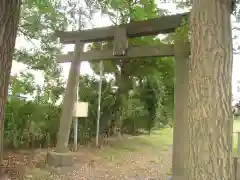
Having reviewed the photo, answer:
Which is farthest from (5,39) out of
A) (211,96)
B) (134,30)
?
(134,30)

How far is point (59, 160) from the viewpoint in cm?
598

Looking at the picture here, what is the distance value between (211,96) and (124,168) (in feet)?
14.8

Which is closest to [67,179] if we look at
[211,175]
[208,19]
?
[211,175]

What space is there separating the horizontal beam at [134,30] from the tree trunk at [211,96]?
2.79m

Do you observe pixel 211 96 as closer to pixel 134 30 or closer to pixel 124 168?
pixel 134 30

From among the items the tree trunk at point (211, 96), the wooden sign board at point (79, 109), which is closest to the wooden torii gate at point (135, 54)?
the wooden sign board at point (79, 109)

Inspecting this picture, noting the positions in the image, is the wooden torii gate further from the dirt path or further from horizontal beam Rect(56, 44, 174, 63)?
the dirt path

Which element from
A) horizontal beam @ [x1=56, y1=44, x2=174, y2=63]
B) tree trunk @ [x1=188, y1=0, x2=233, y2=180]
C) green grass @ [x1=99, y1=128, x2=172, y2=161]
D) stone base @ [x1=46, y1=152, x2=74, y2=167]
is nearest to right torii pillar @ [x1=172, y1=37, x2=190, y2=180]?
horizontal beam @ [x1=56, y1=44, x2=174, y2=63]

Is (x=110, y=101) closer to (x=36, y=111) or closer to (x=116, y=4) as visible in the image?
(x=36, y=111)

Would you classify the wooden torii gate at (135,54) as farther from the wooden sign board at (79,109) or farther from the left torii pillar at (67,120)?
the wooden sign board at (79,109)

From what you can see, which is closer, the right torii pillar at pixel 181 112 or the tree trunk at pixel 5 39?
the tree trunk at pixel 5 39

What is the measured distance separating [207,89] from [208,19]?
0.58 metres

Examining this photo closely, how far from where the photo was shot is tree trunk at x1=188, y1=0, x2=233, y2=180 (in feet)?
7.12

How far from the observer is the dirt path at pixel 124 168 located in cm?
563
